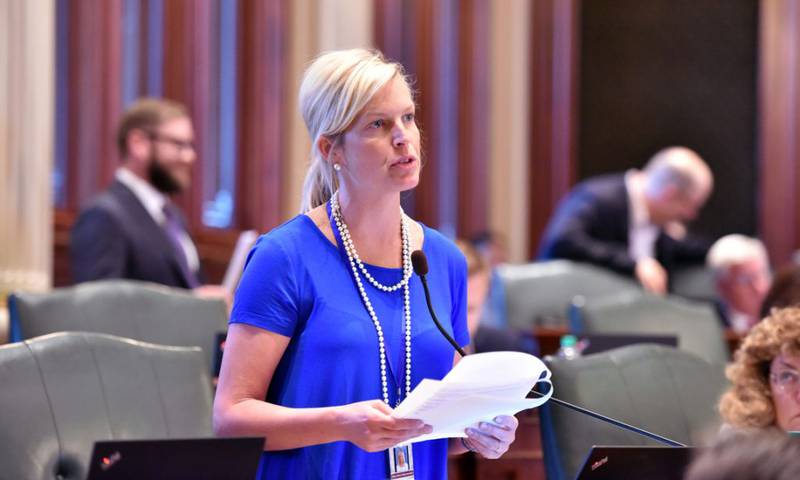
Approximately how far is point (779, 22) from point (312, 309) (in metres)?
7.88

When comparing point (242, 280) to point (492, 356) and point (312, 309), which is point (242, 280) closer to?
point (312, 309)

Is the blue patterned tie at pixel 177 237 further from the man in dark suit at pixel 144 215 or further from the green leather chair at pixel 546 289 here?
the green leather chair at pixel 546 289

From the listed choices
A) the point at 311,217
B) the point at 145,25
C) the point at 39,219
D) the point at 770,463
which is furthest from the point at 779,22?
the point at 770,463

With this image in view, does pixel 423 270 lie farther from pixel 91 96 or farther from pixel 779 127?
pixel 779 127

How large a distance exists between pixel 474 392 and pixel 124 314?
2.09m

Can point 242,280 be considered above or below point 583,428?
above

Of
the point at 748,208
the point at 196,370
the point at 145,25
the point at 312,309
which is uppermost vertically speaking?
the point at 145,25

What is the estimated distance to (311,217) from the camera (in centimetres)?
259

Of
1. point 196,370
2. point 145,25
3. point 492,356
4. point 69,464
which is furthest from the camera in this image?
point 145,25

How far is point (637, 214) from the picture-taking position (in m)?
7.48

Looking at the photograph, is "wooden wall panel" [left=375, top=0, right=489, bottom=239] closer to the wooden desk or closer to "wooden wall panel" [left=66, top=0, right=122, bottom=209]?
"wooden wall panel" [left=66, top=0, right=122, bottom=209]

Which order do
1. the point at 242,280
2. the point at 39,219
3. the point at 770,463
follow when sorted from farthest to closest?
1. the point at 39,219
2. the point at 242,280
3. the point at 770,463

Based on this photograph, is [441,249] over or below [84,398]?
over

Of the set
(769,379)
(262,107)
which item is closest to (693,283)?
(262,107)
